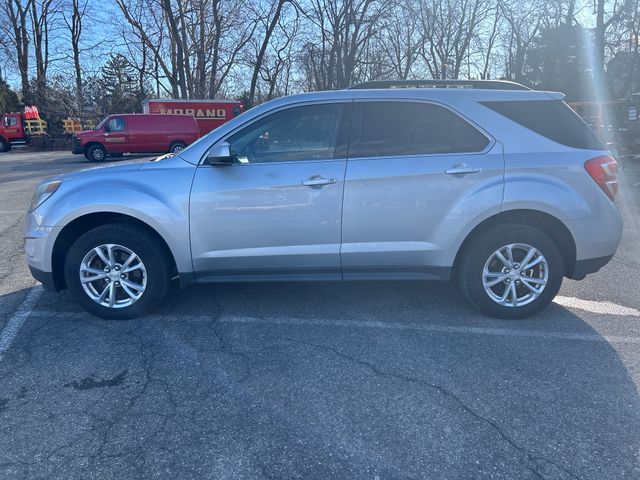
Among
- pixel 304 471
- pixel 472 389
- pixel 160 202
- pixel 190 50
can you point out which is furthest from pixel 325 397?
pixel 190 50

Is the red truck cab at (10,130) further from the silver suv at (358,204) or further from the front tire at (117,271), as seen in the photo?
the front tire at (117,271)

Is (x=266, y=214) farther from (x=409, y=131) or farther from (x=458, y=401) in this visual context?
(x=458, y=401)

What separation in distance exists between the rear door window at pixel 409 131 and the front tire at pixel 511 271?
74 cm

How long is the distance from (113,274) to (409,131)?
2650 millimetres

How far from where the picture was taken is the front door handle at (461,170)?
394 cm

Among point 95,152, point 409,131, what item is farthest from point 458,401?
point 95,152

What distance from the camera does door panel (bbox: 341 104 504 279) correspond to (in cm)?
396

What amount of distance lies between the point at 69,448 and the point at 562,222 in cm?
368

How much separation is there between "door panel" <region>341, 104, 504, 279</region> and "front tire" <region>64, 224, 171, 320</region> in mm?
1539

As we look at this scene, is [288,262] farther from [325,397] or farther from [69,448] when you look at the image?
[69,448]

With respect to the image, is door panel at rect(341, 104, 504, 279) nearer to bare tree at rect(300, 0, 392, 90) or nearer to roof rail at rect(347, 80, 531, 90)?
roof rail at rect(347, 80, 531, 90)

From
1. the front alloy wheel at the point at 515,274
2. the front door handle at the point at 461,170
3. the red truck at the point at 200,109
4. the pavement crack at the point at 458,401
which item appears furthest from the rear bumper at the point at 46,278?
the red truck at the point at 200,109

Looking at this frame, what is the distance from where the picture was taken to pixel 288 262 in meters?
4.11

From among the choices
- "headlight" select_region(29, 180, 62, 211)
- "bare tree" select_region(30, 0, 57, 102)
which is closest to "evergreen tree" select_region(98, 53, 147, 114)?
"bare tree" select_region(30, 0, 57, 102)
